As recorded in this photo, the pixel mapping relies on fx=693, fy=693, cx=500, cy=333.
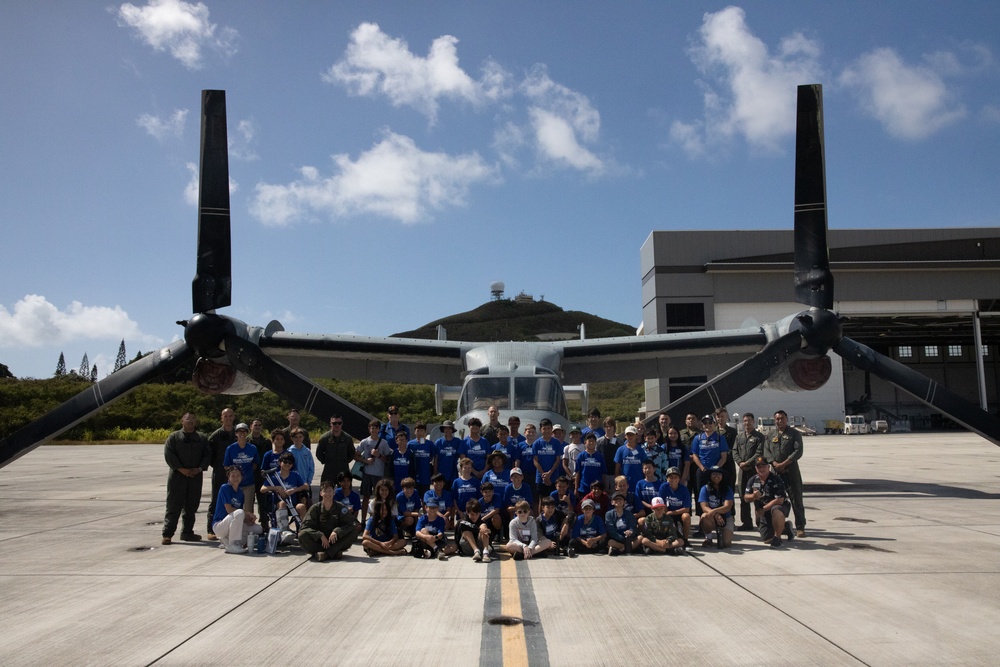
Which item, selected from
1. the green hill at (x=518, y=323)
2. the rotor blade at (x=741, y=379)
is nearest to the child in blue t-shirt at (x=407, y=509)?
the rotor blade at (x=741, y=379)

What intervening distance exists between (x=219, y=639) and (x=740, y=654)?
11.9ft

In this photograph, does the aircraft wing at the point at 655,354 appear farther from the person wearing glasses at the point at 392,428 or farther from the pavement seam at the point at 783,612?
the pavement seam at the point at 783,612

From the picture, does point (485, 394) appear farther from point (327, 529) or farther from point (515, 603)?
point (515, 603)

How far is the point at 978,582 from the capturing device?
254 inches

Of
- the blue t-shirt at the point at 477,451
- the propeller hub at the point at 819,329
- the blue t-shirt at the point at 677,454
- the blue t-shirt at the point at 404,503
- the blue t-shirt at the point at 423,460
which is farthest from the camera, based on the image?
the propeller hub at the point at 819,329

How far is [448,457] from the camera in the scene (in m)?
9.86

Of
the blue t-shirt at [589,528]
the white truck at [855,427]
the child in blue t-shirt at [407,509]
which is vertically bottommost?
the white truck at [855,427]

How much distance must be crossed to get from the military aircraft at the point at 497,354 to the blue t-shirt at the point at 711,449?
9.18 ft

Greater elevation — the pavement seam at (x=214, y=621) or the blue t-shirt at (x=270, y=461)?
the blue t-shirt at (x=270, y=461)

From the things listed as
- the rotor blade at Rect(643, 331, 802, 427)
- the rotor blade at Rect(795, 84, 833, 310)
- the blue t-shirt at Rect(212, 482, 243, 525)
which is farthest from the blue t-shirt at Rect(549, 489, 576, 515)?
the rotor blade at Rect(795, 84, 833, 310)

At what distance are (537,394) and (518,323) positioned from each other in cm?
15762

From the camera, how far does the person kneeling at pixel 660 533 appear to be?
8.14 m

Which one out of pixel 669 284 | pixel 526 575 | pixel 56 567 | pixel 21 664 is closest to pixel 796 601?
pixel 526 575

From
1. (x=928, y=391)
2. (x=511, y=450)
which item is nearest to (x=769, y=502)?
(x=511, y=450)
